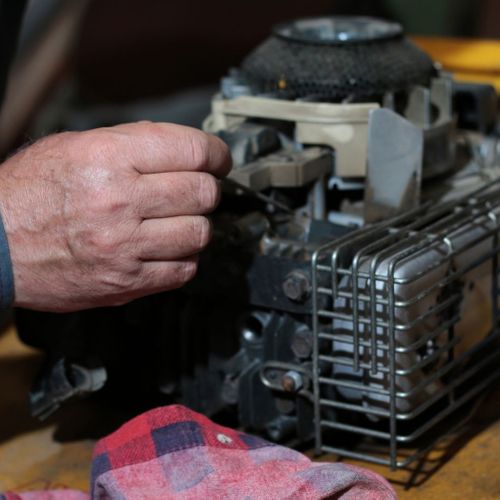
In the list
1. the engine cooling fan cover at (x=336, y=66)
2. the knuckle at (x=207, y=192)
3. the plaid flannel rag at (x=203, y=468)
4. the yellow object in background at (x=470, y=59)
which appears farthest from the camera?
the yellow object in background at (x=470, y=59)

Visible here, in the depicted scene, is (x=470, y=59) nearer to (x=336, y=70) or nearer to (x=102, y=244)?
(x=336, y=70)

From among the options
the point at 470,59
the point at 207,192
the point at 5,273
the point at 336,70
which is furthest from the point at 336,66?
the point at 470,59

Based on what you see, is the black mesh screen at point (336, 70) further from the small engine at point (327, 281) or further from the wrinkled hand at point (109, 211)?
the wrinkled hand at point (109, 211)

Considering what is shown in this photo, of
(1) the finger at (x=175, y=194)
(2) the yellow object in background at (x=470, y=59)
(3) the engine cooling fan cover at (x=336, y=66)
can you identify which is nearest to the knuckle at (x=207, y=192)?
(1) the finger at (x=175, y=194)

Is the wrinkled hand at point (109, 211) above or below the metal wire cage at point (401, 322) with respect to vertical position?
above

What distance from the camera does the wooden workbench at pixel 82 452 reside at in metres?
1.04

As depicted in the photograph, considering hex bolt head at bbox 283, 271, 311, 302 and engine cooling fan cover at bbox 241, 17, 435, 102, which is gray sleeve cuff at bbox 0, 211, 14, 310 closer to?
hex bolt head at bbox 283, 271, 311, 302

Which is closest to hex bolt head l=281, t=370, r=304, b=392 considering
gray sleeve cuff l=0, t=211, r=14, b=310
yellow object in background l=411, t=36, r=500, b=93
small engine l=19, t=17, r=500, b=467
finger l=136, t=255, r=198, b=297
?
small engine l=19, t=17, r=500, b=467

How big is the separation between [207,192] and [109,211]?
3.7 inches

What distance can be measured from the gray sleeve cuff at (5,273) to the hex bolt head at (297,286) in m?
0.25

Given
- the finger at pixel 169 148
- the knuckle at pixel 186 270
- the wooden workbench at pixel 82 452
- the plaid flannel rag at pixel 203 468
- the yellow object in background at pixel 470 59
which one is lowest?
the wooden workbench at pixel 82 452

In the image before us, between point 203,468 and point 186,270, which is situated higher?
point 186,270

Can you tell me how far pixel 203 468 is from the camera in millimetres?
914

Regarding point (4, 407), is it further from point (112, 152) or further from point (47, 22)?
point (47, 22)
